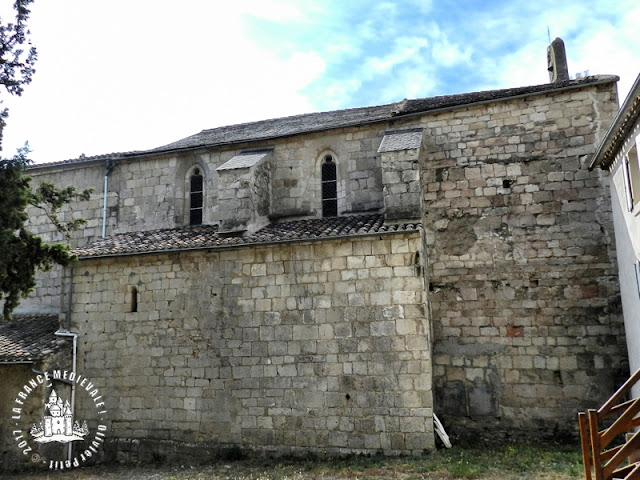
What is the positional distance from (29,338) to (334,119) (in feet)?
27.7

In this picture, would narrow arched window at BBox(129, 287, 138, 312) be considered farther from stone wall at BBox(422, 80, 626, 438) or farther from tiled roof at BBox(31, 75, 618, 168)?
stone wall at BBox(422, 80, 626, 438)

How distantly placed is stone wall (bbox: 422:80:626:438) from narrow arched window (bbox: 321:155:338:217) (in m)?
2.09

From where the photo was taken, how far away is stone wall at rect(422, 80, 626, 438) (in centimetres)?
959

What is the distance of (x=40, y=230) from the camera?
44.5 ft

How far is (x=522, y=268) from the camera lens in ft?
33.4

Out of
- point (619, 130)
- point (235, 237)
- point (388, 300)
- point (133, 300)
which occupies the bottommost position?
point (388, 300)

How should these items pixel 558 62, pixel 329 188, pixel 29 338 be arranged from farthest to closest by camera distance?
pixel 558 62 → pixel 329 188 → pixel 29 338

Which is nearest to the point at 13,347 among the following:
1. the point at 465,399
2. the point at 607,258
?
the point at 465,399

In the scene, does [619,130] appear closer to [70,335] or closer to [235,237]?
[235,237]

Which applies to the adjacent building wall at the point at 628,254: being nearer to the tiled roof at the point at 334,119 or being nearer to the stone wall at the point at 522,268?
the stone wall at the point at 522,268

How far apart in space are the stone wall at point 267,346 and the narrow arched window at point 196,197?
2.33 metres

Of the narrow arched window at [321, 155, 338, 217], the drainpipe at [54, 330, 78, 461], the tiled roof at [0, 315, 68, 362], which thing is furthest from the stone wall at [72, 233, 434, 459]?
the narrow arched window at [321, 155, 338, 217]

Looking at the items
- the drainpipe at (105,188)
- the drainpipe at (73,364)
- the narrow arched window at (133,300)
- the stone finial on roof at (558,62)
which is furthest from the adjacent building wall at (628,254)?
the drainpipe at (105,188)

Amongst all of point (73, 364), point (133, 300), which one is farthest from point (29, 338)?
point (133, 300)
